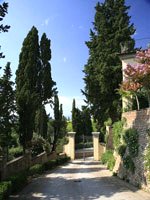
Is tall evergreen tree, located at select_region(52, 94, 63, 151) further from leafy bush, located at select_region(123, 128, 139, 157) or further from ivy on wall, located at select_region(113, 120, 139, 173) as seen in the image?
leafy bush, located at select_region(123, 128, 139, 157)

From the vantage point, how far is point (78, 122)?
56031mm

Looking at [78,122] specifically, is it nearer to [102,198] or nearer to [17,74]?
[17,74]

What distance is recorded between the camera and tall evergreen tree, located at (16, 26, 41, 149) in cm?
2217

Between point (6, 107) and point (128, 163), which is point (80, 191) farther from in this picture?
point (6, 107)

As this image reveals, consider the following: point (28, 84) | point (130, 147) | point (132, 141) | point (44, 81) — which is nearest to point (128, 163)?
point (130, 147)

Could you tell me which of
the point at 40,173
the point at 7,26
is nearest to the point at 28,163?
the point at 40,173

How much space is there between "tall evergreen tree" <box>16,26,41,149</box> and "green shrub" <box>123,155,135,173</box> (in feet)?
22.1

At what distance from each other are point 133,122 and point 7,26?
8202 millimetres

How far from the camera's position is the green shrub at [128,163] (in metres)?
17.4

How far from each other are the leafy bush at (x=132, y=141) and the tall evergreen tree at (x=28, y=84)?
6676mm

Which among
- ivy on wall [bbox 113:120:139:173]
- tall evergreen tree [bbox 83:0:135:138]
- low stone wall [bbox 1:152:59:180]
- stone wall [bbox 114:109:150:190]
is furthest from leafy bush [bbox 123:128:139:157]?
tall evergreen tree [bbox 83:0:135:138]

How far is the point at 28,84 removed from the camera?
2652 cm

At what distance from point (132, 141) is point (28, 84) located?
37.3ft

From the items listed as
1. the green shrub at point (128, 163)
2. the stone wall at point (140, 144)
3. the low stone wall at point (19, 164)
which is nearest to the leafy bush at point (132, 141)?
the stone wall at point (140, 144)
